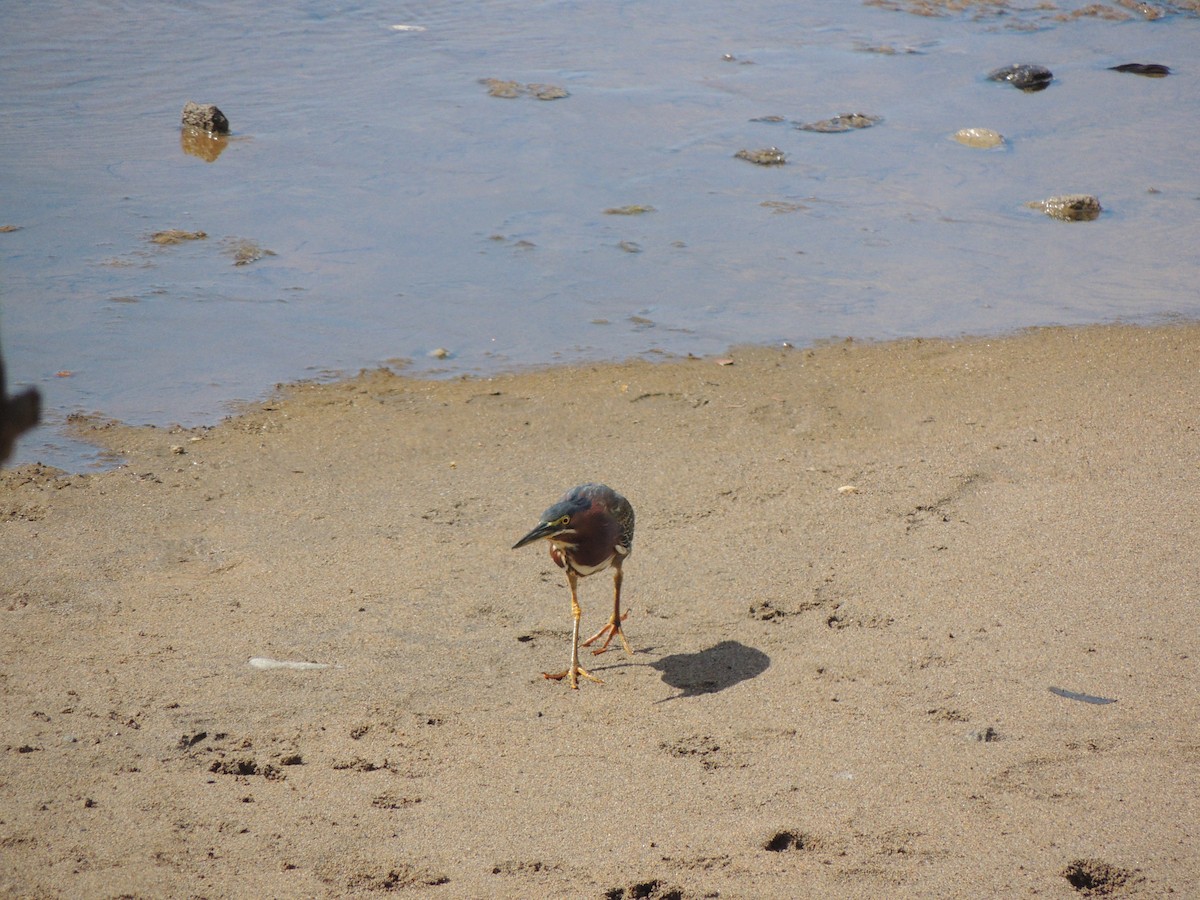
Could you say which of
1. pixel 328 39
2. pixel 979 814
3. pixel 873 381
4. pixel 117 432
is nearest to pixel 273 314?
pixel 117 432

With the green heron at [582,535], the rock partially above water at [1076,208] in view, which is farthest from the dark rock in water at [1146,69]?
the green heron at [582,535]

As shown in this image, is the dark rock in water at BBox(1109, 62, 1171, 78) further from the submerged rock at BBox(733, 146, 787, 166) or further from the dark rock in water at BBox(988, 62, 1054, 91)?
the submerged rock at BBox(733, 146, 787, 166)

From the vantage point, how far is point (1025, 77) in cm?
1327

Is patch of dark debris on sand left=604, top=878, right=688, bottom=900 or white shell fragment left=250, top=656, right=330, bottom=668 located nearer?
patch of dark debris on sand left=604, top=878, right=688, bottom=900

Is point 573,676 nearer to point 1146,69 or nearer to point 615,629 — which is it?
point 615,629

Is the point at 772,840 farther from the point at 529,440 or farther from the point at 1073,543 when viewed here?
the point at 529,440

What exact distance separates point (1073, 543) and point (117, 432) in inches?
202

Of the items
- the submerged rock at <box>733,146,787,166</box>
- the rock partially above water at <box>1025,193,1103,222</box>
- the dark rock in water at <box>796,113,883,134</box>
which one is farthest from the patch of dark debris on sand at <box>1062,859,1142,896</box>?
the dark rock in water at <box>796,113,883,134</box>

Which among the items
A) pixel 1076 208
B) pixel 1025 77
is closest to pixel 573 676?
pixel 1076 208

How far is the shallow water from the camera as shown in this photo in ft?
26.0

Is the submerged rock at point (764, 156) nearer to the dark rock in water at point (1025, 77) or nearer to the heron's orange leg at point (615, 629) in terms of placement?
the dark rock in water at point (1025, 77)

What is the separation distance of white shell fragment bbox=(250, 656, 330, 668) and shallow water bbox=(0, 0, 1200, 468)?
2.45m

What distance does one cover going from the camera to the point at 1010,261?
9.16 m

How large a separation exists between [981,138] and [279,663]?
9.55m
